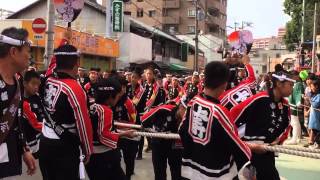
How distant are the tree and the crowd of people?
3531 cm

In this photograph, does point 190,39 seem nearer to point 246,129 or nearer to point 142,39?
point 142,39

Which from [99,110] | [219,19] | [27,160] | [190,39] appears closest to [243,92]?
[99,110]

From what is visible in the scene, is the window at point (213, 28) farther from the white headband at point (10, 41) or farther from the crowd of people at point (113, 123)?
the white headband at point (10, 41)

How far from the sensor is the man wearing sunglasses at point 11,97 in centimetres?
370

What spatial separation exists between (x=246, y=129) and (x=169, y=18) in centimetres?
6921

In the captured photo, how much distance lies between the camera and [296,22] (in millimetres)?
42094

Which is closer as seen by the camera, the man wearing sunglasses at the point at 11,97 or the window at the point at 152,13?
the man wearing sunglasses at the point at 11,97

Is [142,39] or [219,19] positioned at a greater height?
[219,19]

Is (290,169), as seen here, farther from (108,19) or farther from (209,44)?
(209,44)

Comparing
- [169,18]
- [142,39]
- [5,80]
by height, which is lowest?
[5,80]

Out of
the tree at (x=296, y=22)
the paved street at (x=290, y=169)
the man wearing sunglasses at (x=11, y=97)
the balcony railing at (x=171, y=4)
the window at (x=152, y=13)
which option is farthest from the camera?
the balcony railing at (x=171, y=4)


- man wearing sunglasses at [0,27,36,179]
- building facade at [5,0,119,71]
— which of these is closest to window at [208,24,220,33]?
building facade at [5,0,119,71]

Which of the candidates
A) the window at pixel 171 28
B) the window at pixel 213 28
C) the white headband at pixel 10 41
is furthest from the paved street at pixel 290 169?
the window at pixel 213 28

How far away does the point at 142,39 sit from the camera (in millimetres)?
37281
